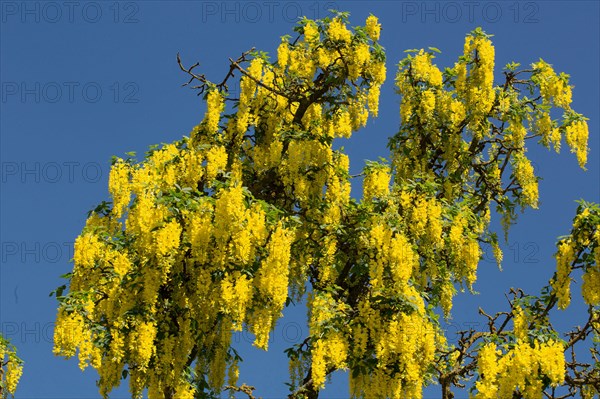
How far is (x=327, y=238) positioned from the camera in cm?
1284

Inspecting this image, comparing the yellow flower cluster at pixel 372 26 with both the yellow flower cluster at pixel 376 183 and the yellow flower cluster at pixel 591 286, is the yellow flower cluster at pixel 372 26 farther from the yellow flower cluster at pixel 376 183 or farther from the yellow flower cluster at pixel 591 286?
the yellow flower cluster at pixel 591 286

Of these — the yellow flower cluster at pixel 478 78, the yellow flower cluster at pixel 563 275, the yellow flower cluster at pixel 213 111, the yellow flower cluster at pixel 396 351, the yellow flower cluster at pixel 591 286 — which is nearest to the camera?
the yellow flower cluster at pixel 396 351

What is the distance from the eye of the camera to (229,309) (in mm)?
10812

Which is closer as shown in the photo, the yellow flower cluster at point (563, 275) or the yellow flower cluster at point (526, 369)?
the yellow flower cluster at point (526, 369)

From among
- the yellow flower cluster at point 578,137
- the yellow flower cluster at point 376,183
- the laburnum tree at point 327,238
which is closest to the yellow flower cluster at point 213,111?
the laburnum tree at point 327,238

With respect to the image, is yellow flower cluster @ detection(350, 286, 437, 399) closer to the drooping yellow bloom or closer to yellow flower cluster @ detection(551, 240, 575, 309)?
yellow flower cluster @ detection(551, 240, 575, 309)

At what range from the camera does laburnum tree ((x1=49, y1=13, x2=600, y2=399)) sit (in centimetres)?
1095

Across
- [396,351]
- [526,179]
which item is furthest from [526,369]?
[526,179]

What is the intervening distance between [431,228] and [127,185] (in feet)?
15.0

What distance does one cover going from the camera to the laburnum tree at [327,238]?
10945 mm

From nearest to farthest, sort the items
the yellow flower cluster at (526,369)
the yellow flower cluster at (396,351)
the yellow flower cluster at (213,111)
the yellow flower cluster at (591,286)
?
the yellow flower cluster at (526,369), the yellow flower cluster at (396,351), the yellow flower cluster at (591,286), the yellow flower cluster at (213,111)

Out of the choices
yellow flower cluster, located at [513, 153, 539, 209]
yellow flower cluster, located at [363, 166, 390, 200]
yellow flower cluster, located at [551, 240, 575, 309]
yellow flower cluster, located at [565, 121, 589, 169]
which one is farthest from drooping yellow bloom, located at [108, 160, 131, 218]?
yellow flower cluster, located at [565, 121, 589, 169]

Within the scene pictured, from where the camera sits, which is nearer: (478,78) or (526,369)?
(526,369)

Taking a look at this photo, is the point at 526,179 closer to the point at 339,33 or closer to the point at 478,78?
the point at 478,78
